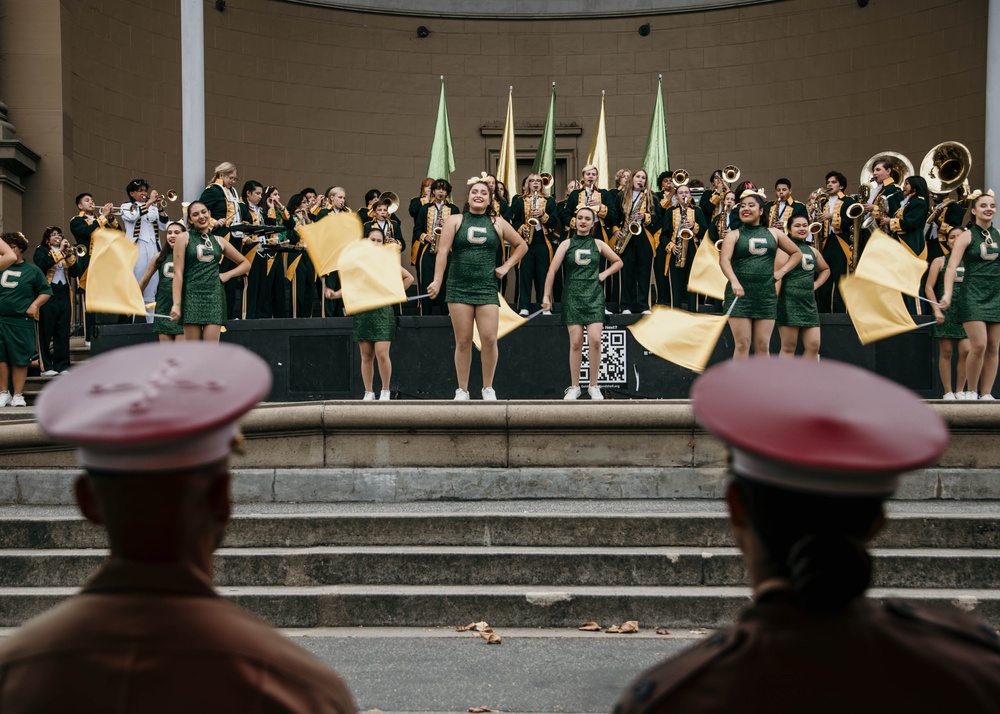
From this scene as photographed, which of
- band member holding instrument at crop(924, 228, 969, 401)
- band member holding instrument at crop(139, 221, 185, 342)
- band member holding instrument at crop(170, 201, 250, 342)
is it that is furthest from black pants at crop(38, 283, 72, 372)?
band member holding instrument at crop(924, 228, 969, 401)

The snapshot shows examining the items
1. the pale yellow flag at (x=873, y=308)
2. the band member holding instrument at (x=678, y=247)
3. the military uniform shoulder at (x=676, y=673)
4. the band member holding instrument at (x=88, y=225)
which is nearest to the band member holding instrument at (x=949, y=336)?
the pale yellow flag at (x=873, y=308)

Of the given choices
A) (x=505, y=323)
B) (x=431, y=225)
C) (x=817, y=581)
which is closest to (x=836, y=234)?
(x=431, y=225)

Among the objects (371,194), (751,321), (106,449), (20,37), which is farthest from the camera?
(20,37)

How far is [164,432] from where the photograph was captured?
1.89 m

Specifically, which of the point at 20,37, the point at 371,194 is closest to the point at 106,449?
the point at 371,194

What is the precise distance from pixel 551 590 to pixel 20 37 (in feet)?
52.8

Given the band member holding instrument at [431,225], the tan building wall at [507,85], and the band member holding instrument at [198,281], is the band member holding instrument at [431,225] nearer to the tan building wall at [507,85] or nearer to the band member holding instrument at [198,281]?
the band member holding instrument at [198,281]

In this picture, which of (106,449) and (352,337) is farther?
(352,337)

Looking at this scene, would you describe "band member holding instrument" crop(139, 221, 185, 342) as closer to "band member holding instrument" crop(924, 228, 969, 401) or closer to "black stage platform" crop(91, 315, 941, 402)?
"black stage platform" crop(91, 315, 941, 402)

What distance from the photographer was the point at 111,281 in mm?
Result: 11906

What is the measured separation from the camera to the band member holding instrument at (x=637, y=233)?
16.2 m

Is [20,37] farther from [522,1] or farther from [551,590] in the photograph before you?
[551,590]

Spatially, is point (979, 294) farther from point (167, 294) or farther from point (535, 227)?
point (167, 294)

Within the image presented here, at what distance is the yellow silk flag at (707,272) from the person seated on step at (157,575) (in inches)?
428
